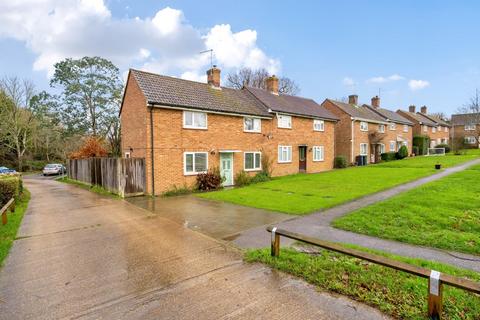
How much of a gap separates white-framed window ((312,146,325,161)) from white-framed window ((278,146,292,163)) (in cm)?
352

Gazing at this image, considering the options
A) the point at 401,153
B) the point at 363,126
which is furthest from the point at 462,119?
the point at 363,126

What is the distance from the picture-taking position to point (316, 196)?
41.0 ft

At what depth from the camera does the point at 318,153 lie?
25781 millimetres

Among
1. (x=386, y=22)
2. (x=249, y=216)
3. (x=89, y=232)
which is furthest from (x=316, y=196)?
(x=386, y=22)

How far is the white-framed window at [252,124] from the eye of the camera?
19.3 m

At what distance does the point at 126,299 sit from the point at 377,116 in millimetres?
38337

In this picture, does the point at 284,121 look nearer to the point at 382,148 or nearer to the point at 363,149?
the point at 363,149

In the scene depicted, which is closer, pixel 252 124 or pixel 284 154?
pixel 252 124

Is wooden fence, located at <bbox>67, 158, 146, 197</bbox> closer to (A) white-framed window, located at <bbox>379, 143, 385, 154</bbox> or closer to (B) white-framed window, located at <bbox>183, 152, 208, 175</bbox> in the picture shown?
(B) white-framed window, located at <bbox>183, 152, 208, 175</bbox>

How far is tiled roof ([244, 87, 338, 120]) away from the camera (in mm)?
22078

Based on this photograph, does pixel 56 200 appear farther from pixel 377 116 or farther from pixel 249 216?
pixel 377 116

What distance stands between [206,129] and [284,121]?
817 centimetres

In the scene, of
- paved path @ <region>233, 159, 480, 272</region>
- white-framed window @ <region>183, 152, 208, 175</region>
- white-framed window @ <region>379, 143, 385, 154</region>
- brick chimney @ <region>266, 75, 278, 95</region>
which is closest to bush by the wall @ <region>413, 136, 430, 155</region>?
white-framed window @ <region>379, 143, 385, 154</region>

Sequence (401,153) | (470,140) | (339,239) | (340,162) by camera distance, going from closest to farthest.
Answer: (339,239)
(340,162)
(401,153)
(470,140)
